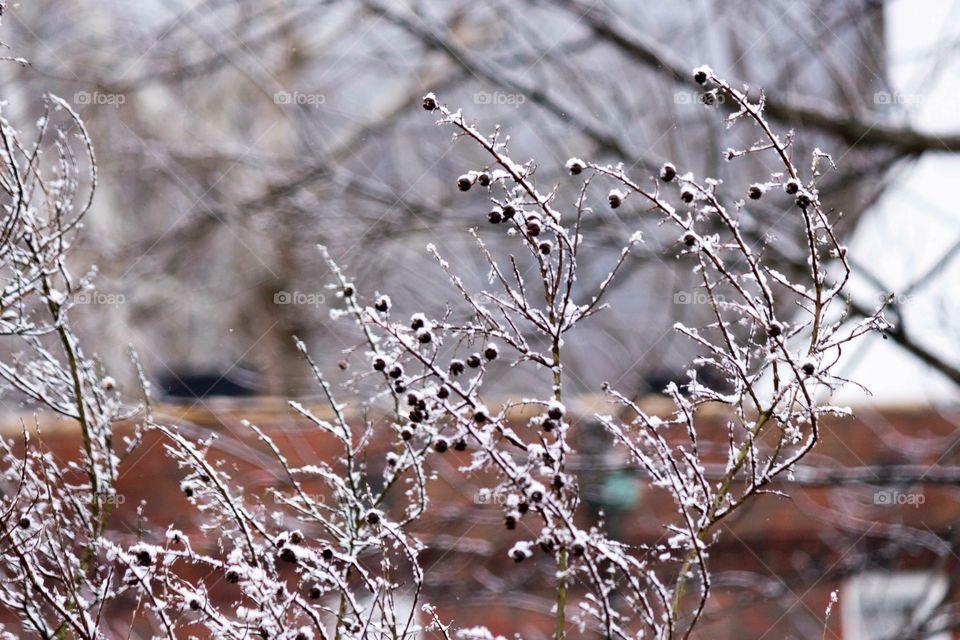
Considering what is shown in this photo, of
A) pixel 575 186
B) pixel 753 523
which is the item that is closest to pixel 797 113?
pixel 575 186

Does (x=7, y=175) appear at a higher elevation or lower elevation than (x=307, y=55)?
lower

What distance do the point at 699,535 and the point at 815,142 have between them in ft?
9.61

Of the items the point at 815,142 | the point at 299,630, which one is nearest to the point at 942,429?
the point at 815,142

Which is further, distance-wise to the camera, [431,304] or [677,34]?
[677,34]

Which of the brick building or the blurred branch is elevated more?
the blurred branch

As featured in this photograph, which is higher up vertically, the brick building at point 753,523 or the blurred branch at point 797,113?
the blurred branch at point 797,113

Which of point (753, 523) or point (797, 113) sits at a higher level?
point (797, 113)

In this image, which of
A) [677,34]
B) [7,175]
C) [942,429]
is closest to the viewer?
[7,175]

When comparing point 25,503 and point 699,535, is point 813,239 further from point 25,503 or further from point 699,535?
point 25,503

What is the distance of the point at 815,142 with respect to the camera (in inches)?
151

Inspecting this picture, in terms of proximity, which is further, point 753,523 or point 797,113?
point 753,523

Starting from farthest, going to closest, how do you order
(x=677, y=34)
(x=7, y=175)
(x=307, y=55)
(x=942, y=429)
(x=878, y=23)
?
(x=307, y=55), (x=942, y=429), (x=677, y=34), (x=878, y=23), (x=7, y=175)

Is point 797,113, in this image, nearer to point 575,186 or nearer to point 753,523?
point 575,186

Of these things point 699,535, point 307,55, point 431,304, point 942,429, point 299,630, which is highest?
point 307,55
